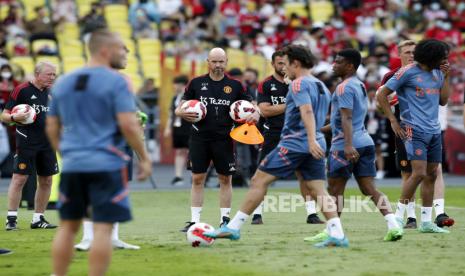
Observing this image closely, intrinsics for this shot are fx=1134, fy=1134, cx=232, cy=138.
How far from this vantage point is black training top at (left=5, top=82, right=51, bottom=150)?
14.2 meters

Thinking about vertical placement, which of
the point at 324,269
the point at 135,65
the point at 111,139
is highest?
the point at 135,65

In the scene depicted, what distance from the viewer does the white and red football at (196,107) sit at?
1385cm

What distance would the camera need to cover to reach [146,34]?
3312 centimetres

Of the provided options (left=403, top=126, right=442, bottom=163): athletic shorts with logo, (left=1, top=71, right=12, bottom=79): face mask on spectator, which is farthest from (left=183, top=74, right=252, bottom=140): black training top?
(left=1, top=71, right=12, bottom=79): face mask on spectator

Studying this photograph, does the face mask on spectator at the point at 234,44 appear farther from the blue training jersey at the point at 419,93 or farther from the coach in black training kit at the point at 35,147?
the blue training jersey at the point at 419,93

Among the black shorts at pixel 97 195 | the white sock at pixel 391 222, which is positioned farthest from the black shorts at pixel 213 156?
the black shorts at pixel 97 195

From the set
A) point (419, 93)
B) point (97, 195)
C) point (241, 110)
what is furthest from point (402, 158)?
point (97, 195)

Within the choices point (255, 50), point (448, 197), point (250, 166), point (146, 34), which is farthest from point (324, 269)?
point (146, 34)

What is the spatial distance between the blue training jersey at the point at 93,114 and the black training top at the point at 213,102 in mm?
5552

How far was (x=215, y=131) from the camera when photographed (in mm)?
14156

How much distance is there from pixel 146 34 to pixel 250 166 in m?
10.8

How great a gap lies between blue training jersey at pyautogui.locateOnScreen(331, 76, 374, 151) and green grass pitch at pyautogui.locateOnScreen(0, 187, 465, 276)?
1.08 m

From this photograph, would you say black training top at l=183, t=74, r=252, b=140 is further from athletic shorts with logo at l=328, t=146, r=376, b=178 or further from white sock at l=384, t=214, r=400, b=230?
white sock at l=384, t=214, r=400, b=230

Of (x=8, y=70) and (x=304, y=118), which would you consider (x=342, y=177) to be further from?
(x=8, y=70)
